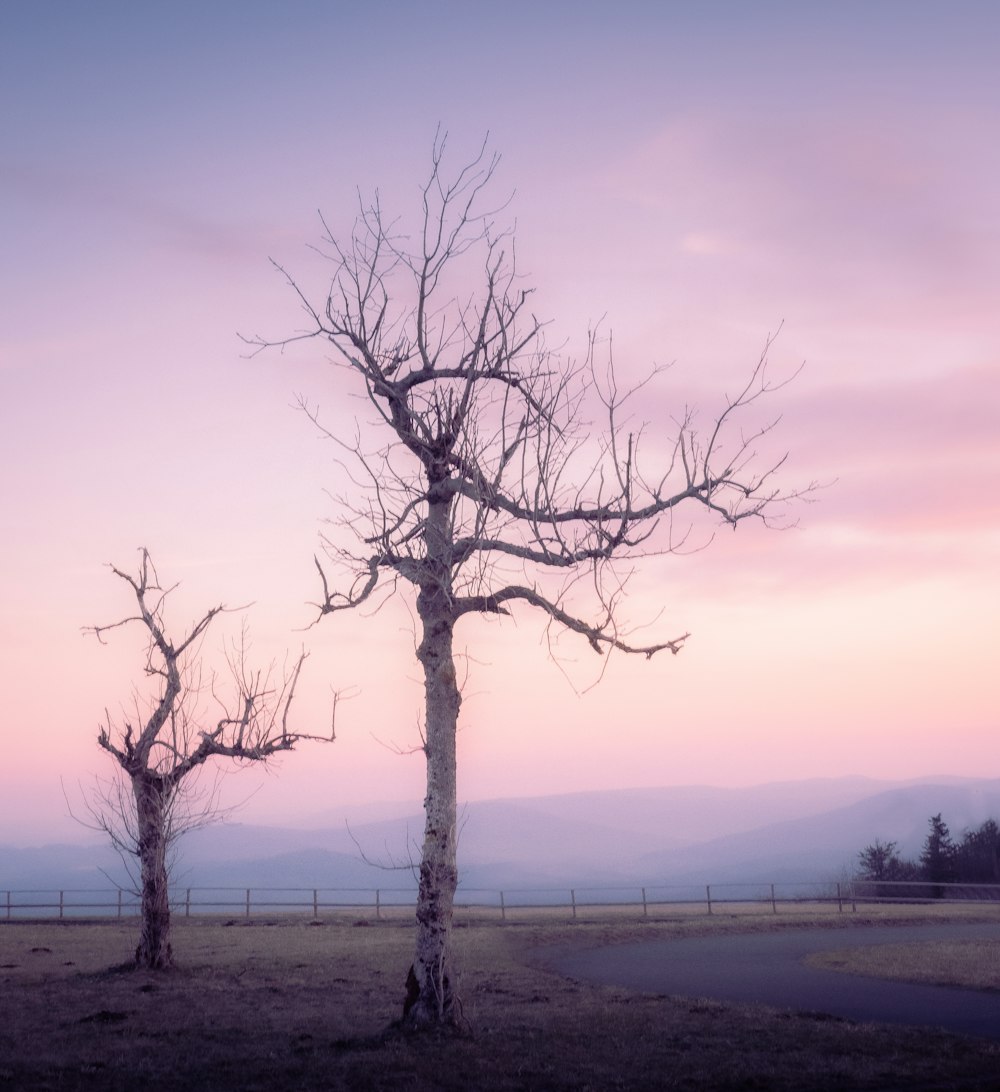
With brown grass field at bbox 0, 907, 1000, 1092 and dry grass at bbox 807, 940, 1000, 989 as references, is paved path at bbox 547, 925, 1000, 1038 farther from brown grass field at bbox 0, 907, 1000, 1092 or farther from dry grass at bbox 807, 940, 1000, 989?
brown grass field at bbox 0, 907, 1000, 1092

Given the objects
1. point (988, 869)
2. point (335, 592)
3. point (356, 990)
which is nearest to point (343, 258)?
point (335, 592)

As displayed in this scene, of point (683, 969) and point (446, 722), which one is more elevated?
point (446, 722)

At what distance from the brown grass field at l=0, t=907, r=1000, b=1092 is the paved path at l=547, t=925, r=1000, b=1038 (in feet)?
3.38

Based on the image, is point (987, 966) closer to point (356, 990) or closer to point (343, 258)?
point (356, 990)

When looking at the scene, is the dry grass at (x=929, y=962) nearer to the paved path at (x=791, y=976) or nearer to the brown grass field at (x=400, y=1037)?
the brown grass field at (x=400, y=1037)

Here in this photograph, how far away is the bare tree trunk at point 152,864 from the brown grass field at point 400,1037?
64 centimetres

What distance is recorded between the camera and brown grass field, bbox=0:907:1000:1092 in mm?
10781

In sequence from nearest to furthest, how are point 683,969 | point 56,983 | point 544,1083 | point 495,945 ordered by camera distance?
point 544,1083, point 56,983, point 683,969, point 495,945

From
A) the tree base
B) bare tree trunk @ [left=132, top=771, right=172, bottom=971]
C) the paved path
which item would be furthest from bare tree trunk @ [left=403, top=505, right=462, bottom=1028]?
bare tree trunk @ [left=132, top=771, right=172, bottom=971]

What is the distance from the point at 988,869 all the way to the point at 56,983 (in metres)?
58.9

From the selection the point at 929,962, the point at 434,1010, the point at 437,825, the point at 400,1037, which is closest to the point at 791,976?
the point at 929,962

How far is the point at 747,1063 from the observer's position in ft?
37.5

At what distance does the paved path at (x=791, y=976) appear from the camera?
15357 millimetres

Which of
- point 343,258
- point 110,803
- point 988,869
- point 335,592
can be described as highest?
point 343,258
